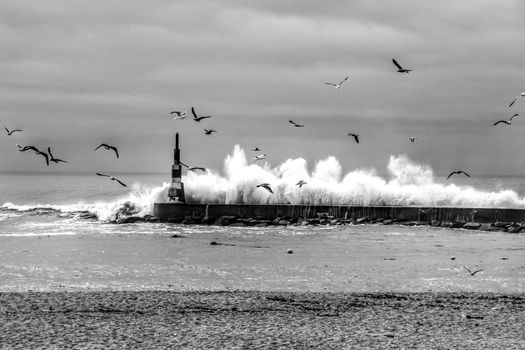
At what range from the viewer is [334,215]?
116 ft

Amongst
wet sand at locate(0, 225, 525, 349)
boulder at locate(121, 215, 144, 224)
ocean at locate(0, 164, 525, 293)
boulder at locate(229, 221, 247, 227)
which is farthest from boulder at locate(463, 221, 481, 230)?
boulder at locate(121, 215, 144, 224)

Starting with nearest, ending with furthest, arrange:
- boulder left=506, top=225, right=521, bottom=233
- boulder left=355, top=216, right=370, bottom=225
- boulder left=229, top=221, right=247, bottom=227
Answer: boulder left=506, top=225, right=521, bottom=233
boulder left=229, top=221, right=247, bottom=227
boulder left=355, top=216, right=370, bottom=225

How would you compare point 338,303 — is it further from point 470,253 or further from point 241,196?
point 241,196

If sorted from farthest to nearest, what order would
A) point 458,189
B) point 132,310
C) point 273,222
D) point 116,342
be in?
point 458,189 < point 273,222 < point 132,310 < point 116,342

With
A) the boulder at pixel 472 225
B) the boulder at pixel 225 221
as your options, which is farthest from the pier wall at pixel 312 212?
the boulder at pixel 472 225

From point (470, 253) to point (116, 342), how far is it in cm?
1519

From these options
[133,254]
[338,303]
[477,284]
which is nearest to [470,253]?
[477,284]

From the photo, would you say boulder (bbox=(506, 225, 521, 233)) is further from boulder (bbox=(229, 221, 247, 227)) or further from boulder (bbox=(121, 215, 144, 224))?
boulder (bbox=(121, 215, 144, 224))

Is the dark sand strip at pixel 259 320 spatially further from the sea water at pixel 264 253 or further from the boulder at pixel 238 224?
the boulder at pixel 238 224

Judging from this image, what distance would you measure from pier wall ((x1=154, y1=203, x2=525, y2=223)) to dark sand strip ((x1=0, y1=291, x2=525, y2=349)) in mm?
19922

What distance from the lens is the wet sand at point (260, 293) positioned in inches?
386

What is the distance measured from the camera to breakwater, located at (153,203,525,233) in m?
32.4

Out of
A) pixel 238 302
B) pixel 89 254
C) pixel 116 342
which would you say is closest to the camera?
pixel 116 342

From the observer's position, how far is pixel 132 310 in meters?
11.6
